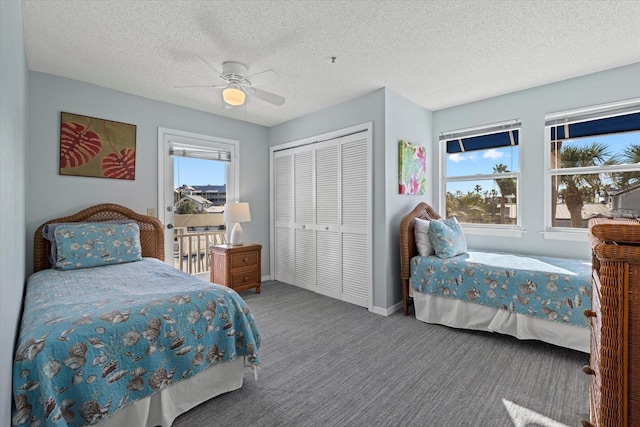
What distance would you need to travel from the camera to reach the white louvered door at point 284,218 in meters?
4.58

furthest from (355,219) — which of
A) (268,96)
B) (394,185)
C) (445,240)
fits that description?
(268,96)

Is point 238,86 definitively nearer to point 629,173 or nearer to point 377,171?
point 377,171

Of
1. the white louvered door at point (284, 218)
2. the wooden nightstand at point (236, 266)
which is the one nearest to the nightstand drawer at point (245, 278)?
the wooden nightstand at point (236, 266)

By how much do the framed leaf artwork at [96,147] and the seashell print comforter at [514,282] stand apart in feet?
11.3

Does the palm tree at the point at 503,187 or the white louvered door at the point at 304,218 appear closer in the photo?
the palm tree at the point at 503,187

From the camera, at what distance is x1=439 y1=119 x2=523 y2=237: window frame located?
3.59m

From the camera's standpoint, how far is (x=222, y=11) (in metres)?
2.08

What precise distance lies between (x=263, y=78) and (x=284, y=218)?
7.11ft

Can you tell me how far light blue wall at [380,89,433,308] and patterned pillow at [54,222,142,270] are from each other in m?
2.65

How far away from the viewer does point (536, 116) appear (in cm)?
340

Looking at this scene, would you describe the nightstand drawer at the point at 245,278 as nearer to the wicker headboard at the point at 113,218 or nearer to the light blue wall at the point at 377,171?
the wicker headboard at the point at 113,218

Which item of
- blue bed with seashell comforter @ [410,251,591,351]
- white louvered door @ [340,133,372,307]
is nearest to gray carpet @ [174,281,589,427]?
blue bed with seashell comforter @ [410,251,591,351]

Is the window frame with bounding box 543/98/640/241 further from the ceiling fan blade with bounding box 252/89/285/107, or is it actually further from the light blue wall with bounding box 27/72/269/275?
the light blue wall with bounding box 27/72/269/275

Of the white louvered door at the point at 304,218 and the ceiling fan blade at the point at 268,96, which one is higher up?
the ceiling fan blade at the point at 268,96
